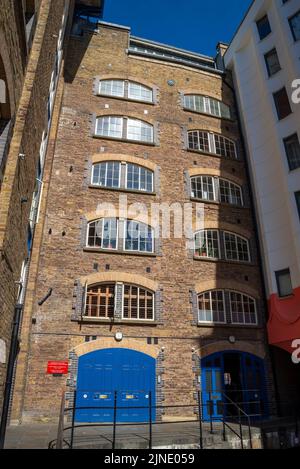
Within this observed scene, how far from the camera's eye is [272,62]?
1823 cm

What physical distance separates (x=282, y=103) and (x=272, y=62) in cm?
297

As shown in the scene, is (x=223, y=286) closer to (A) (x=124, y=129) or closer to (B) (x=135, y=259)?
(B) (x=135, y=259)

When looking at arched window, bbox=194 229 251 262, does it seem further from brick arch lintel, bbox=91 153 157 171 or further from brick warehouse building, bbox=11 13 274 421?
brick arch lintel, bbox=91 153 157 171

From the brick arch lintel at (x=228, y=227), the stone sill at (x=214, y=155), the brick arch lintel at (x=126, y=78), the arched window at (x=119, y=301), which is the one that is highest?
the brick arch lintel at (x=126, y=78)

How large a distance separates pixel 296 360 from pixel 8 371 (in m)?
10.8

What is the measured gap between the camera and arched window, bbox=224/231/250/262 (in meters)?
17.0

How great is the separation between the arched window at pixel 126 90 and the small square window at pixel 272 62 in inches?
258

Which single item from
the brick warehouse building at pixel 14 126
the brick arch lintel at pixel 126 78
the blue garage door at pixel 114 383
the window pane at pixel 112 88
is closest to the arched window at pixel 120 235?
the blue garage door at pixel 114 383

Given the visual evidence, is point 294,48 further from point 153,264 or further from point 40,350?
point 40,350

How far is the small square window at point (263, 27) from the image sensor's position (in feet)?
62.3

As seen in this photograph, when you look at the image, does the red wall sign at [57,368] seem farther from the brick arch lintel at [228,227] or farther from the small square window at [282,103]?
the small square window at [282,103]

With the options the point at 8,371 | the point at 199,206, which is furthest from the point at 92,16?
the point at 8,371

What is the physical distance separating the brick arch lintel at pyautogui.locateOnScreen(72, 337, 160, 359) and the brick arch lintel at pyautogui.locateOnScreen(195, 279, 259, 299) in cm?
336

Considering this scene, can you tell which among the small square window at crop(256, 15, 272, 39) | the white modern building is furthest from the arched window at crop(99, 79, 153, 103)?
the small square window at crop(256, 15, 272, 39)
